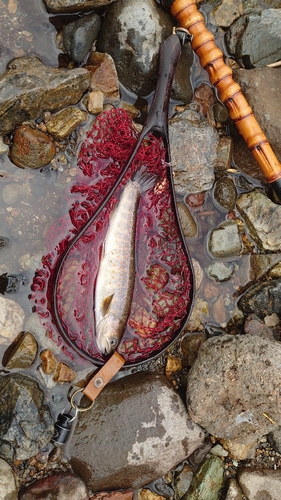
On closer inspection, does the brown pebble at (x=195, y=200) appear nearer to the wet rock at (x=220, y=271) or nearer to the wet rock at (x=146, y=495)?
the wet rock at (x=220, y=271)

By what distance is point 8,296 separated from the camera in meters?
4.09

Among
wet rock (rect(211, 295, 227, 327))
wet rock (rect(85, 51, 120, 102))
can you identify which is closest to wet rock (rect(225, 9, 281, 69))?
wet rock (rect(85, 51, 120, 102))

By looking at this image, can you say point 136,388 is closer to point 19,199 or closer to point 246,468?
point 246,468

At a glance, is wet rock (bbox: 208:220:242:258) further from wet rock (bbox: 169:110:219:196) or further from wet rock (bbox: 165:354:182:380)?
wet rock (bbox: 165:354:182:380)

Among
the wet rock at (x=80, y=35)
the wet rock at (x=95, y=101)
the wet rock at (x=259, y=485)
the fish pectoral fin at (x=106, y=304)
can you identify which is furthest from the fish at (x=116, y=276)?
the wet rock at (x=259, y=485)

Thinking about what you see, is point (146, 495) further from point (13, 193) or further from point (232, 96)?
point (232, 96)

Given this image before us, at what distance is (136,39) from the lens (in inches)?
163

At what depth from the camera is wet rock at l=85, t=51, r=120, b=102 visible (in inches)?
166

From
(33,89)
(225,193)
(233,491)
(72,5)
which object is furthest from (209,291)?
(72,5)

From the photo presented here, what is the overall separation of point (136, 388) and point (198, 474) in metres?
1.01

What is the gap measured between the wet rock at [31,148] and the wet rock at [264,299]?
2264 mm

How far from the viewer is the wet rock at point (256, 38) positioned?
15.1ft

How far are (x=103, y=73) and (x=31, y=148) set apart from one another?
0.95 metres

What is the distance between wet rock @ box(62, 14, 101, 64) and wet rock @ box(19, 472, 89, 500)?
3576mm
